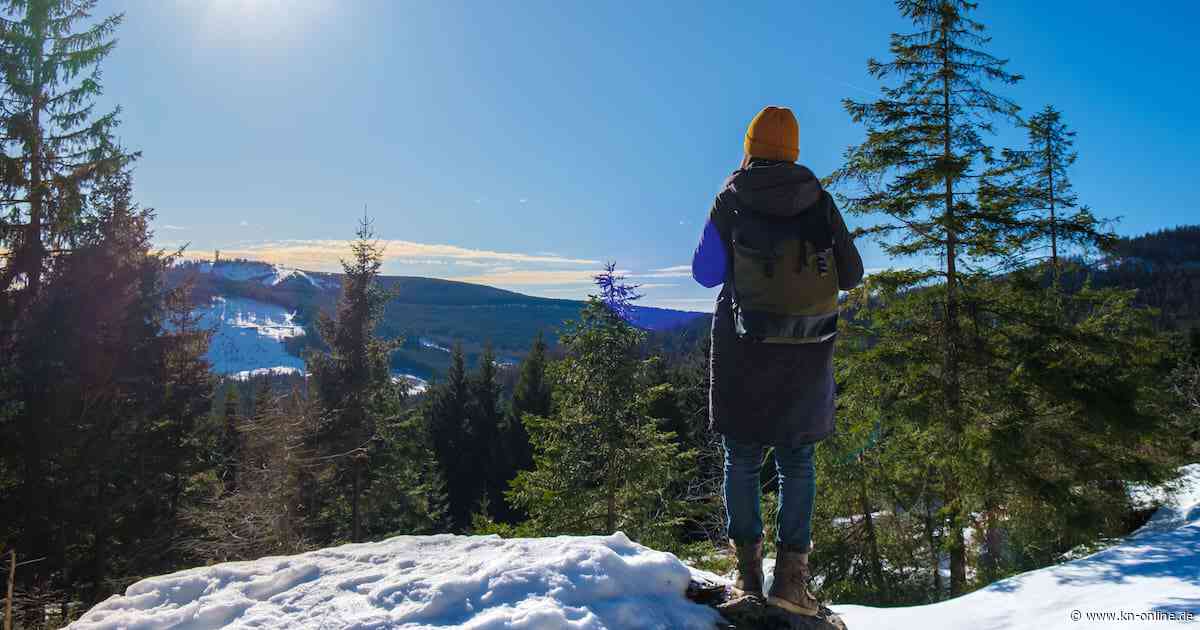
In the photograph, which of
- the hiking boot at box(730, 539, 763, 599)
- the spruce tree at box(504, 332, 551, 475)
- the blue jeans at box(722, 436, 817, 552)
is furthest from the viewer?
the spruce tree at box(504, 332, 551, 475)

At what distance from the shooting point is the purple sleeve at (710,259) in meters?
3.11

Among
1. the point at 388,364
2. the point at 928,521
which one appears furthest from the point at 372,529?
the point at 928,521

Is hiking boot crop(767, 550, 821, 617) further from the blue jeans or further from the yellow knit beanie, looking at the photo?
the yellow knit beanie

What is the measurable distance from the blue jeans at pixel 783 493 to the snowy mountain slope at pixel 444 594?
21.1 inches

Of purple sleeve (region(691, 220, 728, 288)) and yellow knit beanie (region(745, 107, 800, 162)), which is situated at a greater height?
yellow knit beanie (region(745, 107, 800, 162))

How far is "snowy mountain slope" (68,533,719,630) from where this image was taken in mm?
2828

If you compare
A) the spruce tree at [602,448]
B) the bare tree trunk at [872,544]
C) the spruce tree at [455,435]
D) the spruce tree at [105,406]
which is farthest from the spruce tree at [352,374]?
the spruce tree at [455,435]

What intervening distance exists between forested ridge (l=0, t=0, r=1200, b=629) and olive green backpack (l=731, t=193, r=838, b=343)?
734cm

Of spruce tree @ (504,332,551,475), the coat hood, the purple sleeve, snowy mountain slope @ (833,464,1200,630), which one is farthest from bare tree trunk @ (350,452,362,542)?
spruce tree @ (504,332,551,475)

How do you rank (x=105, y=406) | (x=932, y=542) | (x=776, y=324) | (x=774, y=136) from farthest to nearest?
(x=105, y=406) → (x=932, y=542) → (x=774, y=136) → (x=776, y=324)

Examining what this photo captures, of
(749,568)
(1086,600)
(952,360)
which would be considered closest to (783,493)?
(749,568)

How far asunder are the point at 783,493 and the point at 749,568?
484 millimetres

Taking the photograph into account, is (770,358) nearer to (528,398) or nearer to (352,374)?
(352,374)

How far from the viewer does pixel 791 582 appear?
3.15 meters
